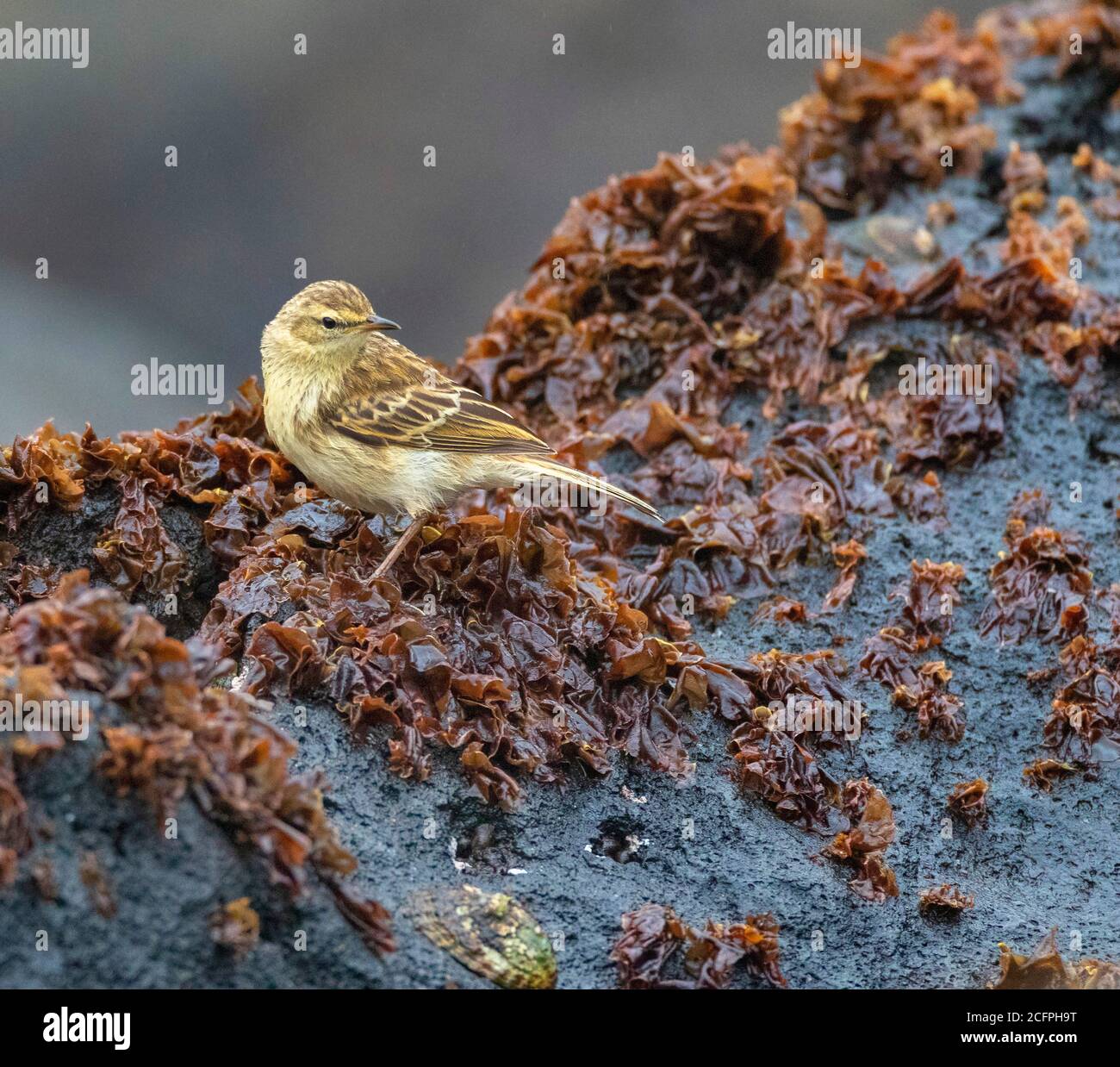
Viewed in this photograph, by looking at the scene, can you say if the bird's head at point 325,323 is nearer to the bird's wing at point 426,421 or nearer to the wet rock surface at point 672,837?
the bird's wing at point 426,421

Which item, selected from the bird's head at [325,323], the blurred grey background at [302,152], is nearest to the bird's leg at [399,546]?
the bird's head at [325,323]

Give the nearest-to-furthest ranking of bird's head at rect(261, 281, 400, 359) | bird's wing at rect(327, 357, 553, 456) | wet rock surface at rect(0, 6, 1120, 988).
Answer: wet rock surface at rect(0, 6, 1120, 988)
bird's wing at rect(327, 357, 553, 456)
bird's head at rect(261, 281, 400, 359)

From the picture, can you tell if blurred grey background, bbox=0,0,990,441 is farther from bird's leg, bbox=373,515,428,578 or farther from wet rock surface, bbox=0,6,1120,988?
wet rock surface, bbox=0,6,1120,988

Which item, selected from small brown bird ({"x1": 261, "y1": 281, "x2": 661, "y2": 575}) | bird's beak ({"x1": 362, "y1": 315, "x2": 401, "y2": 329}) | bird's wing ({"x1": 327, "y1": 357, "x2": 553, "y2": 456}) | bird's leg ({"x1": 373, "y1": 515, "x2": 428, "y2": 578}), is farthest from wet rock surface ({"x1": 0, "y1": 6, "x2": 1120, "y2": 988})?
bird's beak ({"x1": 362, "y1": 315, "x2": 401, "y2": 329})

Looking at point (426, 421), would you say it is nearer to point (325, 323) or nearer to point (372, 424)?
point (372, 424)
